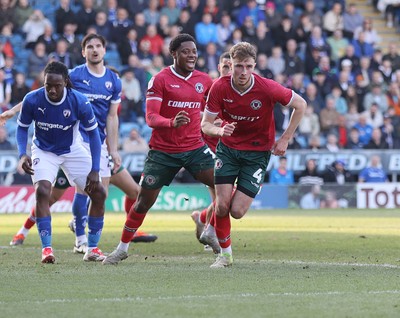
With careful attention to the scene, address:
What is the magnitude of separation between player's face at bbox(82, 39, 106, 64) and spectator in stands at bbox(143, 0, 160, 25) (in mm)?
15539

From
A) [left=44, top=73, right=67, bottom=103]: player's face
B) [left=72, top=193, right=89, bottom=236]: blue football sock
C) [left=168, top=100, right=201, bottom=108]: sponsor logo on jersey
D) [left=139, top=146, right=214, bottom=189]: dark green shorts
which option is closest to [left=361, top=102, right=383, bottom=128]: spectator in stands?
[left=72, top=193, right=89, bottom=236]: blue football sock

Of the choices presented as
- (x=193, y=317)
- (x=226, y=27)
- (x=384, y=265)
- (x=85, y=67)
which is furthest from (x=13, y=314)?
(x=226, y=27)

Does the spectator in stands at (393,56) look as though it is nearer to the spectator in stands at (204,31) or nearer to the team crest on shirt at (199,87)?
the spectator in stands at (204,31)

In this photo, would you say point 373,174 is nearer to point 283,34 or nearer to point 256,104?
point 283,34

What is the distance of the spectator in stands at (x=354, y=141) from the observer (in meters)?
Result: 27.2

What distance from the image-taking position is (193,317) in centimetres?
734

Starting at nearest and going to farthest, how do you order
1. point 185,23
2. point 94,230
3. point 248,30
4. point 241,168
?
1. point 241,168
2. point 94,230
3. point 185,23
4. point 248,30

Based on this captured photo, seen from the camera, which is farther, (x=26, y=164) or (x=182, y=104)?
(x=182, y=104)

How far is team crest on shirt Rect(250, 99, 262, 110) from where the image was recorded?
11.0m

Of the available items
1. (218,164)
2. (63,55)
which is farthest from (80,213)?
(63,55)

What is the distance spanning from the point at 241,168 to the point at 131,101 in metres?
14.9

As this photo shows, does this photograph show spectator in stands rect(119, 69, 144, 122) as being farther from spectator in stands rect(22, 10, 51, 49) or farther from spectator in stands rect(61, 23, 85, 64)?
spectator in stands rect(22, 10, 51, 49)

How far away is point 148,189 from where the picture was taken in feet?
37.8

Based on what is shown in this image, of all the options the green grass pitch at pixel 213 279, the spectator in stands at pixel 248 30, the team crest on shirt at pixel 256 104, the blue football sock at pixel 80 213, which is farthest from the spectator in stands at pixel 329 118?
the team crest on shirt at pixel 256 104
